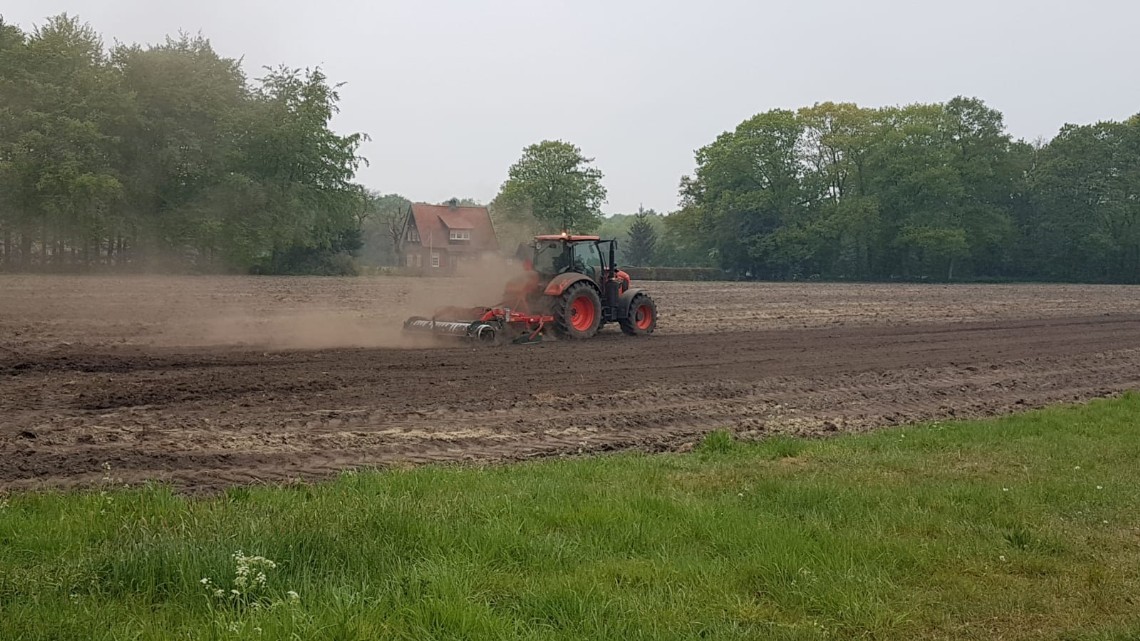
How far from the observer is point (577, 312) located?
19.1m

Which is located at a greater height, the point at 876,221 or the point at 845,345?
the point at 876,221

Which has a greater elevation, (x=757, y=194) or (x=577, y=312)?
(x=757, y=194)

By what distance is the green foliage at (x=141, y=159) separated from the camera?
3809 centimetres

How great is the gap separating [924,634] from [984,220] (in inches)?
2831

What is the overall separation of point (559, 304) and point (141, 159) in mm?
31908

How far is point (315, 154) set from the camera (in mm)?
50562

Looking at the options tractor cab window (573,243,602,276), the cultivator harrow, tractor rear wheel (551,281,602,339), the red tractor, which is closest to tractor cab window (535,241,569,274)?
the red tractor

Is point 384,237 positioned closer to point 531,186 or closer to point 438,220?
point 438,220

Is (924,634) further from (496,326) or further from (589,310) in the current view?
(589,310)

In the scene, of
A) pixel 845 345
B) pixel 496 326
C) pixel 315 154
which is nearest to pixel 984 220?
pixel 315 154

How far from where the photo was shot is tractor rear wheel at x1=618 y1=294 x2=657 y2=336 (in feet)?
65.1

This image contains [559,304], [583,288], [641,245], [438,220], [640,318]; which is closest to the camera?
[559,304]

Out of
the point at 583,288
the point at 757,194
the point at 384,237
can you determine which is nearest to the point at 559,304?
the point at 583,288

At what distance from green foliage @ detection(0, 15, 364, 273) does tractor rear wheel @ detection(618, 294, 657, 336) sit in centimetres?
2865
